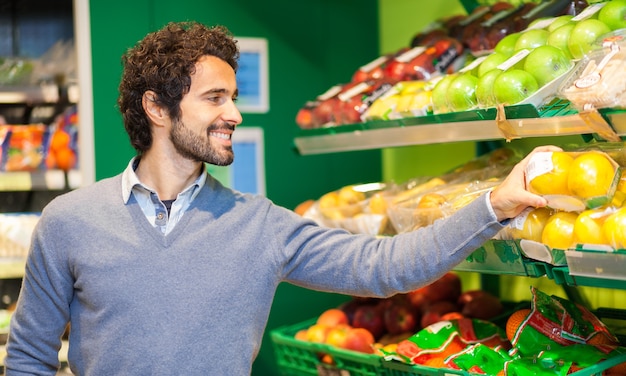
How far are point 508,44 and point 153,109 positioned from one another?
105 centimetres

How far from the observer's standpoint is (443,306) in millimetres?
2758

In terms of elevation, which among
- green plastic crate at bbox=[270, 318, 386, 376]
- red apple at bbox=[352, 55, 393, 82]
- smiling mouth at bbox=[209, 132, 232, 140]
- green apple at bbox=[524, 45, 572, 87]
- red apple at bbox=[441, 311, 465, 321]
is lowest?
green plastic crate at bbox=[270, 318, 386, 376]

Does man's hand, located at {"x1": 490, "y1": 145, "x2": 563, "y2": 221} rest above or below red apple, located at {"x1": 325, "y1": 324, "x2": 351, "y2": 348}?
above

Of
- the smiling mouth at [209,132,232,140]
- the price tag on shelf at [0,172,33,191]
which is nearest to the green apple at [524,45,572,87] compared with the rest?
the smiling mouth at [209,132,232,140]

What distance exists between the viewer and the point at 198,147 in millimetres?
2256

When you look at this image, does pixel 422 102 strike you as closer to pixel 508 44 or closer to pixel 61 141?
pixel 508 44

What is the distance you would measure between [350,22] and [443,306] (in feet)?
5.09

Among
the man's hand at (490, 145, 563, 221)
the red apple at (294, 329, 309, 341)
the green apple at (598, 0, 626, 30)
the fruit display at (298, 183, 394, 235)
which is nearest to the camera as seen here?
the man's hand at (490, 145, 563, 221)

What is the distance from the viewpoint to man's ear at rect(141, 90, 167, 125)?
7.68 ft

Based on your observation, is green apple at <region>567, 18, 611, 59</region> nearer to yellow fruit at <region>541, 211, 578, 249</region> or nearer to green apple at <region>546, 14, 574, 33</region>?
green apple at <region>546, 14, 574, 33</region>

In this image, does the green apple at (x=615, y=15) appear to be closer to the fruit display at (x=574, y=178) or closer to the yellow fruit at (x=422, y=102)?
the fruit display at (x=574, y=178)

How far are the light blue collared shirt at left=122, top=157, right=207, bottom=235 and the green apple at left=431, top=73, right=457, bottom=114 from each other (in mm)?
721

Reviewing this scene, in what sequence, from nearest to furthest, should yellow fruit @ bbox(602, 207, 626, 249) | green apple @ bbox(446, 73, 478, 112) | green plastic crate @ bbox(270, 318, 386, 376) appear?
yellow fruit @ bbox(602, 207, 626, 249)
green apple @ bbox(446, 73, 478, 112)
green plastic crate @ bbox(270, 318, 386, 376)

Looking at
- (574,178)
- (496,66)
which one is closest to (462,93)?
(496,66)
